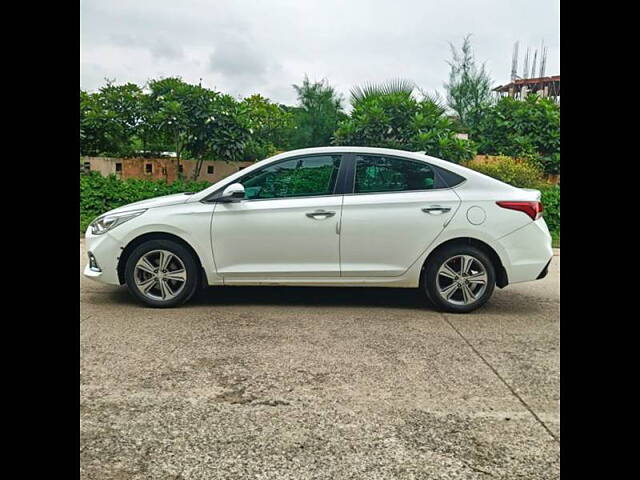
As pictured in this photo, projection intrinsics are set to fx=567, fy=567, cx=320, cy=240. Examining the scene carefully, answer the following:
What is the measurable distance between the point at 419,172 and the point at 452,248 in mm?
802

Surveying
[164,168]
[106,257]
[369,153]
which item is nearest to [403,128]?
[164,168]

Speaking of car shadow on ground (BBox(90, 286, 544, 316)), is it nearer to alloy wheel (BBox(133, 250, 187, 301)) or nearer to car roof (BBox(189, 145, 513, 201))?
alloy wheel (BBox(133, 250, 187, 301))

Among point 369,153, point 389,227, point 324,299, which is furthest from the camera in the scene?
point 324,299

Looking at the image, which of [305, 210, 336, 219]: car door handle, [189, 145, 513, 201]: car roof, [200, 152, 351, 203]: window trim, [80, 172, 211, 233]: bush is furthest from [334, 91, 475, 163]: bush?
[305, 210, 336, 219]: car door handle

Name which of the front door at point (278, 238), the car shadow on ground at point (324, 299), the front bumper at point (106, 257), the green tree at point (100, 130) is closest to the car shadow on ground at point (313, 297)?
the car shadow on ground at point (324, 299)

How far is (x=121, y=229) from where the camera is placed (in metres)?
5.25

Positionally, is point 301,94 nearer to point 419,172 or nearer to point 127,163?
point 127,163

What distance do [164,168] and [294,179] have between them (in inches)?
319

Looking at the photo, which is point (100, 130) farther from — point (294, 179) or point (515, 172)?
point (515, 172)

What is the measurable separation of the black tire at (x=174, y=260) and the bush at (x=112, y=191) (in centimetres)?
620

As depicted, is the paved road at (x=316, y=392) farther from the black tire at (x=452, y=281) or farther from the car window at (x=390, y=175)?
the car window at (x=390, y=175)

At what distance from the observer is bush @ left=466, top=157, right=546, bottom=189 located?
41.5 feet

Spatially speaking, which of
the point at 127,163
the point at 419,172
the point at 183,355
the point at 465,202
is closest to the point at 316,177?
the point at 419,172

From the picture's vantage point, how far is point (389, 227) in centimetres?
520
